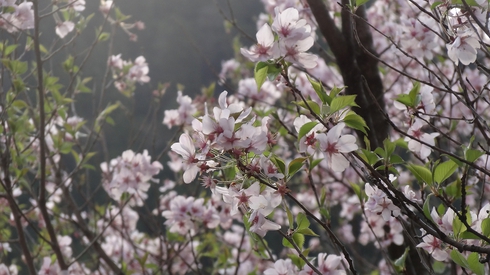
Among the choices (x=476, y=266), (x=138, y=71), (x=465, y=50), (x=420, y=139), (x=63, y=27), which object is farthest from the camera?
(x=138, y=71)

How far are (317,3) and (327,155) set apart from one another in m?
0.82

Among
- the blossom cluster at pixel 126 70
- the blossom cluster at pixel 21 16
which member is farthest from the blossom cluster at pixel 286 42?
the blossom cluster at pixel 126 70

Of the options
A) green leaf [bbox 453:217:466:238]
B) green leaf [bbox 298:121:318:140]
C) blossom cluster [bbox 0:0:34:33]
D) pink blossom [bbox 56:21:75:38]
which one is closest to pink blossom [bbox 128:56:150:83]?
pink blossom [bbox 56:21:75:38]

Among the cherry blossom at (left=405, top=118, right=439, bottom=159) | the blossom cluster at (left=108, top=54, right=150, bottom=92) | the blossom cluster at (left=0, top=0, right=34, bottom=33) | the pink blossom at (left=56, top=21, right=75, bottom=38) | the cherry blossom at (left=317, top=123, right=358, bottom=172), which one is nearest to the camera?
the cherry blossom at (left=317, top=123, right=358, bottom=172)

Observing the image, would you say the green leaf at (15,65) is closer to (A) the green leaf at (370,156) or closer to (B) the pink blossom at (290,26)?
(B) the pink blossom at (290,26)

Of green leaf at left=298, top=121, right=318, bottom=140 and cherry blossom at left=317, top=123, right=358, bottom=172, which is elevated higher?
green leaf at left=298, top=121, right=318, bottom=140

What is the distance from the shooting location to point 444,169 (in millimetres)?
805

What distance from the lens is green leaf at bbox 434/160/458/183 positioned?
0.79 m

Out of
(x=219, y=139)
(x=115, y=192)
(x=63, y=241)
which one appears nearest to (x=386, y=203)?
(x=219, y=139)

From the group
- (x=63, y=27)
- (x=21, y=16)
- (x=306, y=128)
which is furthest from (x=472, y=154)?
(x=63, y=27)

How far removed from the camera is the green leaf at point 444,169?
0.79 metres

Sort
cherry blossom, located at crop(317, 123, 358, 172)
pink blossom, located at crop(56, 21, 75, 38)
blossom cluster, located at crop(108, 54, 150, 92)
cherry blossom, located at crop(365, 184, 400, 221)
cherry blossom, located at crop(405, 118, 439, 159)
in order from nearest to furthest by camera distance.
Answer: cherry blossom, located at crop(317, 123, 358, 172), cherry blossom, located at crop(365, 184, 400, 221), cherry blossom, located at crop(405, 118, 439, 159), pink blossom, located at crop(56, 21, 75, 38), blossom cluster, located at crop(108, 54, 150, 92)

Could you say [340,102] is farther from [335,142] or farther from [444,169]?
[444,169]

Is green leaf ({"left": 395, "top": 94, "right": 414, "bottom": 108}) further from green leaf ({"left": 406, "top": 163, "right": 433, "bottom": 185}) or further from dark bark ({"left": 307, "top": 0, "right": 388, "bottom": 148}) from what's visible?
dark bark ({"left": 307, "top": 0, "right": 388, "bottom": 148})
